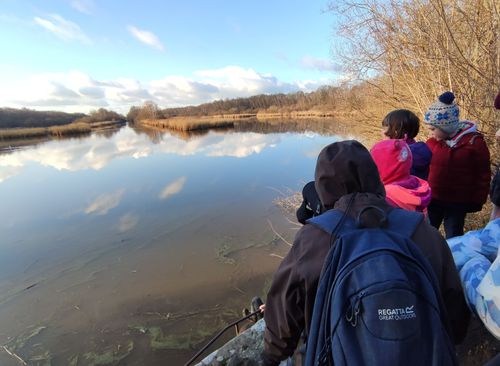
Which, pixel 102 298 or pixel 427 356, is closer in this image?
pixel 427 356

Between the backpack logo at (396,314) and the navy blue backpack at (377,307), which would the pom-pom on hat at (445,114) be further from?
the backpack logo at (396,314)

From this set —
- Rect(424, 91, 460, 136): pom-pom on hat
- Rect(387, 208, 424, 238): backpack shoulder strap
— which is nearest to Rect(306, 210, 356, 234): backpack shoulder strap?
Rect(387, 208, 424, 238): backpack shoulder strap

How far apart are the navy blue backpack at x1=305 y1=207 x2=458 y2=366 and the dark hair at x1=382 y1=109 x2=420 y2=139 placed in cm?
168

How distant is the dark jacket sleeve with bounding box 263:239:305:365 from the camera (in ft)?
3.58

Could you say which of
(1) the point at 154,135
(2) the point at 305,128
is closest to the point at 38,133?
(1) the point at 154,135

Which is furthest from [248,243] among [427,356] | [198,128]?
[198,128]

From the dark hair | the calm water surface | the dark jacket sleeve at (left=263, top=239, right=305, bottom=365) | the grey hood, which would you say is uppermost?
the dark hair

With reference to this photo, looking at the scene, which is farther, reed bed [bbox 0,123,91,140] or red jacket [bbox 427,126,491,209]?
reed bed [bbox 0,123,91,140]

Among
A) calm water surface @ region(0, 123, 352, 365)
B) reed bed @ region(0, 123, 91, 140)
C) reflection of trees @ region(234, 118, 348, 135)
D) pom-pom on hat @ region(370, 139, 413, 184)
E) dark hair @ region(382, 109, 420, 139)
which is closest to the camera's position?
pom-pom on hat @ region(370, 139, 413, 184)

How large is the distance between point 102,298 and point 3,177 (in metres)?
13.2

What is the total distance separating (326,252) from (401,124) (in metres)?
1.82

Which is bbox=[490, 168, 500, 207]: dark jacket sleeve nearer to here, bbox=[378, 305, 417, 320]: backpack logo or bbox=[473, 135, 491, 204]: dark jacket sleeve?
bbox=[473, 135, 491, 204]: dark jacket sleeve

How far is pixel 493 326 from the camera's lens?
996 millimetres

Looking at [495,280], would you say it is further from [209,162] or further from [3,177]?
[3,177]
